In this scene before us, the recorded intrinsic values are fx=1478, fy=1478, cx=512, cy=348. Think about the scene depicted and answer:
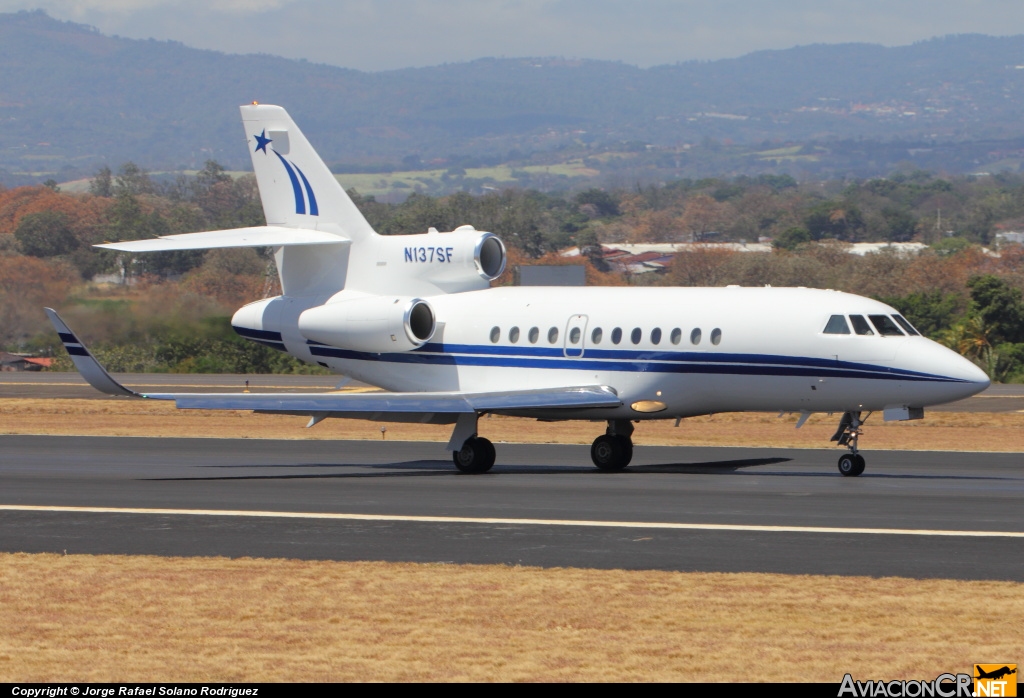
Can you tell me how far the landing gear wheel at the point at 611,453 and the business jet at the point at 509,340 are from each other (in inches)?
1.0

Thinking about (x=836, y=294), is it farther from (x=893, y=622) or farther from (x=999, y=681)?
(x=999, y=681)

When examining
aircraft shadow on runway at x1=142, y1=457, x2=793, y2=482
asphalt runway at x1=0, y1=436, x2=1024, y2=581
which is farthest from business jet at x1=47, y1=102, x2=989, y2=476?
asphalt runway at x1=0, y1=436, x2=1024, y2=581

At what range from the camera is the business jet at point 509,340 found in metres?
24.8

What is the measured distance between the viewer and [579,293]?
1099 inches

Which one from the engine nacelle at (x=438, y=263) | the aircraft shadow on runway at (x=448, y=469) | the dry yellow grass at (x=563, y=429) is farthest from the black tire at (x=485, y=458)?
the dry yellow grass at (x=563, y=429)

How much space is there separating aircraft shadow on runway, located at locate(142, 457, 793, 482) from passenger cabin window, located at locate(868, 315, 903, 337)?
3.94m

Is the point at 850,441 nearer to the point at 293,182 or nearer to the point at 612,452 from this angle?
the point at 612,452

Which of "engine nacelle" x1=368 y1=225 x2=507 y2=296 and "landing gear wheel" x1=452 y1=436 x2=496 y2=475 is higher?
"engine nacelle" x1=368 y1=225 x2=507 y2=296

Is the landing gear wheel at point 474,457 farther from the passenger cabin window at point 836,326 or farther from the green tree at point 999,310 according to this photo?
the green tree at point 999,310

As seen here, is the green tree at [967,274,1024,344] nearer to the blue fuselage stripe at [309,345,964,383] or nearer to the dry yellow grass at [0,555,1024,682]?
the blue fuselage stripe at [309,345,964,383]

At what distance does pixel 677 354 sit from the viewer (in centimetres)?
2586

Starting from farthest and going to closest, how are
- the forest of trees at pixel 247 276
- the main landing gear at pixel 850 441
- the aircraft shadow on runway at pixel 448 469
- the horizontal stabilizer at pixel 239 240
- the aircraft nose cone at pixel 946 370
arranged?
1. the forest of trees at pixel 247 276
2. the horizontal stabilizer at pixel 239 240
3. the aircraft shadow on runway at pixel 448 469
4. the main landing gear at pixel 850 441
5. the aircraft nose cone at pixel 946 370

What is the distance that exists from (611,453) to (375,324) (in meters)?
5.28

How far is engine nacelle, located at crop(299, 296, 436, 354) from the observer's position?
2841 centimetres
